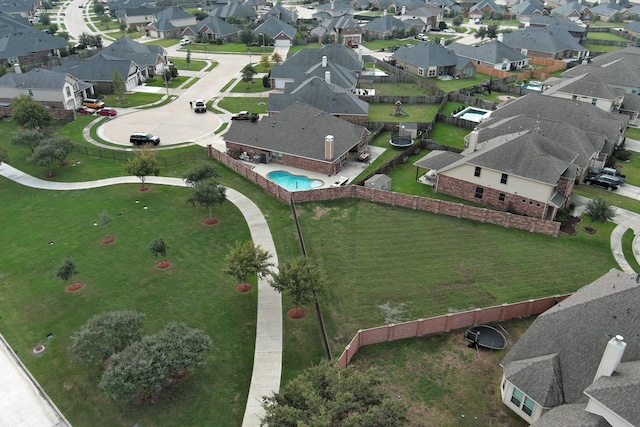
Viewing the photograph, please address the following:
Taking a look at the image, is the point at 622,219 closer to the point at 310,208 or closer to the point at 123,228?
the point at 310,208

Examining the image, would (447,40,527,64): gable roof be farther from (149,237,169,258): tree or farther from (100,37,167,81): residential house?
(149,237,169,258): tree

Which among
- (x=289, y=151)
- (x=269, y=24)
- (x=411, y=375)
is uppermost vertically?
(x=269, y=24)

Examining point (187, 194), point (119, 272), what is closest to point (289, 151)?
point (187, 194)

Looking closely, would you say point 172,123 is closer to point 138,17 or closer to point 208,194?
point 208,194

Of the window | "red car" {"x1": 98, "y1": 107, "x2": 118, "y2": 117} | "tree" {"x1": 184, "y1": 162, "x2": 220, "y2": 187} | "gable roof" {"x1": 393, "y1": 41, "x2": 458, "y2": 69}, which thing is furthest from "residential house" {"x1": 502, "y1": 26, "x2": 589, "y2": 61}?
"tree" {"x1": 184, "y1": 162, "x2": 220, "y2": 187}

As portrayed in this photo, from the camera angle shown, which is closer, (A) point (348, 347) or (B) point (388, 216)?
(A) point (348, 347)

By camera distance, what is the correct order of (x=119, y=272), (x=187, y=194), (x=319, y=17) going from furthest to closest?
1. (x=319, y=17)
2. (x=187, y=194)
3. (x=119, y=272)

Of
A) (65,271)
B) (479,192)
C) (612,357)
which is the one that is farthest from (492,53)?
(65,271)
